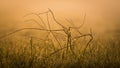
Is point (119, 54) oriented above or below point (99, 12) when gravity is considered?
below

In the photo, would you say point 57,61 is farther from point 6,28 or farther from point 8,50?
point 6,28

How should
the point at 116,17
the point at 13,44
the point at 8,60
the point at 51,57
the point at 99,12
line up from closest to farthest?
the point at 8,60, the point at 51,57, the point at 13,44, the point at 116,17, the point at 99,12

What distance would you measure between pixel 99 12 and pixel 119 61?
4.63 m

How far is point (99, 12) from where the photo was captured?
671cm

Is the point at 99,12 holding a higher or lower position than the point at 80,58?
higher

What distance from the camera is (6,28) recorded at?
4.19m

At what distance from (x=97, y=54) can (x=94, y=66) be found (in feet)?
0.75

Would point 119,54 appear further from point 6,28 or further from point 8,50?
point 6,28

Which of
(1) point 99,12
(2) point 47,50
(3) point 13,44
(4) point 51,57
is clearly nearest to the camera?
(4) point 51,57

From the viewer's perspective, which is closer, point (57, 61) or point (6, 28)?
point (57, 61)

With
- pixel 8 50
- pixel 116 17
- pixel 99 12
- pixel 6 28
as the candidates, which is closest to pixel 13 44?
pixel 8 50

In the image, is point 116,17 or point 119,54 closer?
point 119,54

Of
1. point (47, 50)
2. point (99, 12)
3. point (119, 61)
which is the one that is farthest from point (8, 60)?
point (99, 12)

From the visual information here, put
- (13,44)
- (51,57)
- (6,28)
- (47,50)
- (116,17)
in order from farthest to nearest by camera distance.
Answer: (116,17), (6,28), (13,44), (47,50), (51,57)
